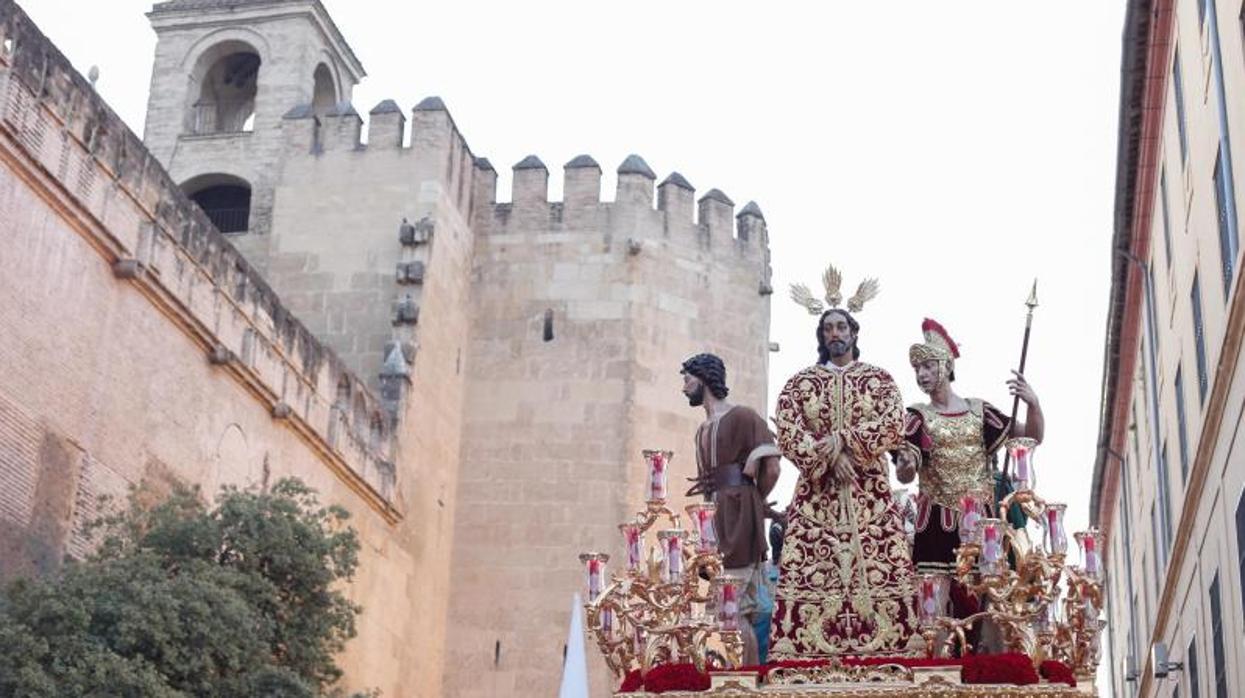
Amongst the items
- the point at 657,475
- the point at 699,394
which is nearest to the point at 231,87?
the point at 699,394

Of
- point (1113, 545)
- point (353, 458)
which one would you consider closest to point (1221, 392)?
point (353, 458)

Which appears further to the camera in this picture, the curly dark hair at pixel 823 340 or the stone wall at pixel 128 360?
the stone wall at pixel 128 360

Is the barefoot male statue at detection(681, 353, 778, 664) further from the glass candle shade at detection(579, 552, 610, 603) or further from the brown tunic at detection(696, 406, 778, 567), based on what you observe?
the glass candle shade at detection(579, 552, 610, 603)

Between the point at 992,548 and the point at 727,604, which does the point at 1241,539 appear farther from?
the point at 727,604

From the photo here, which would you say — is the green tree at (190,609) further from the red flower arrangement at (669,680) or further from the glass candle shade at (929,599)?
the glass candle shade at (929,599)

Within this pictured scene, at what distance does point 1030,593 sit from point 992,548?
0.82 ft

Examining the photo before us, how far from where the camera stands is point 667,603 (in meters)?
8.20

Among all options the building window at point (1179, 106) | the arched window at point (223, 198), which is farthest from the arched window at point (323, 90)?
the building window at point (1179, 106)

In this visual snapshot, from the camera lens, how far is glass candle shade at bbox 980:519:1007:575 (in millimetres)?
7848

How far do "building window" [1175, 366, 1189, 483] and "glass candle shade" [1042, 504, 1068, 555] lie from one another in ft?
29.6

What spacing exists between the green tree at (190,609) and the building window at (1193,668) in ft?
24.9

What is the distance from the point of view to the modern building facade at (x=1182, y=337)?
43.0ft

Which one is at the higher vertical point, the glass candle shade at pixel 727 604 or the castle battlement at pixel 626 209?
the castle battlement at pixel 626 209

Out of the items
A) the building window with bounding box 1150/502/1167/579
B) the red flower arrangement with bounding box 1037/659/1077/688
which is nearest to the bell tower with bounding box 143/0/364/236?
the building window with bounding box 1150/502/1167/579
